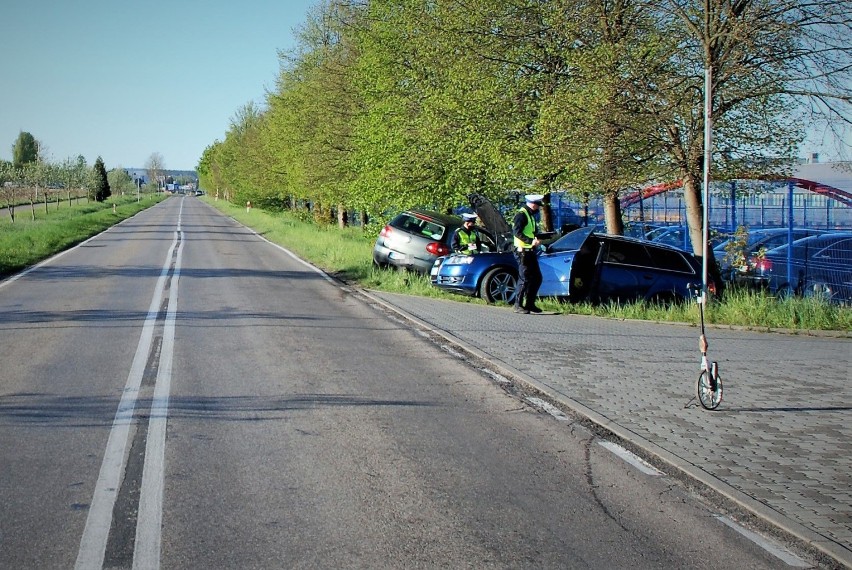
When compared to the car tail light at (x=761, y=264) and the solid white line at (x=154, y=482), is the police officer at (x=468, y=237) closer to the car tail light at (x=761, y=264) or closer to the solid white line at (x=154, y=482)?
the car tail light at (x=761, y=264)

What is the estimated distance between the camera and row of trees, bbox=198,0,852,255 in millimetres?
15594

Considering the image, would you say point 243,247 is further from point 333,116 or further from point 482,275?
point 482,275

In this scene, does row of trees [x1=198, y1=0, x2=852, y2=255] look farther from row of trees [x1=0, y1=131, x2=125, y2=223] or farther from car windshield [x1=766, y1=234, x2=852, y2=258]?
row of trees [x1=0, y1=131, x2=125, y2=223]

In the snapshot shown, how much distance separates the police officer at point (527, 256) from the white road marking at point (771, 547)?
9237mm

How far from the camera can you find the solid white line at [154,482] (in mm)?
4781

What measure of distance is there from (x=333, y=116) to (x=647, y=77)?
1813cm

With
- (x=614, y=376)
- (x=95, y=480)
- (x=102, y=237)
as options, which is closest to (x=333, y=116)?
(x=102, y=237)

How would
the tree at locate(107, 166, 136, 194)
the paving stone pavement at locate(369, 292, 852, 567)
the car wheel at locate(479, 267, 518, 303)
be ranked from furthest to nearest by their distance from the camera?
the tree at locate(107, 166, 136, 194) < the car wheel at locate(479, 267, 518, 303) < the paving stone pavement at locate(369, 292, 852, 567)

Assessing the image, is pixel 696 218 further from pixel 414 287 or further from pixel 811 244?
pixel 414 287

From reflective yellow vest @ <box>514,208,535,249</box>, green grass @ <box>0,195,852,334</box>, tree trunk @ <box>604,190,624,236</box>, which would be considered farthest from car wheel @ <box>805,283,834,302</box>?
reflective yellow vest @ <box>514,208,535,249</box>

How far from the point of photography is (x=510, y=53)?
19.6m

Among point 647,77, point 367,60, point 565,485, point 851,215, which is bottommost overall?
point 565,485

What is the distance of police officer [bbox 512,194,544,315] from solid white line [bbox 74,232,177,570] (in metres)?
6.40

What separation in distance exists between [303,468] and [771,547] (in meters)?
2.99
